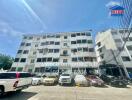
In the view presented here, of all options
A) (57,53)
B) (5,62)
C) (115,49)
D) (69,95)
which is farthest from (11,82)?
(5,62)

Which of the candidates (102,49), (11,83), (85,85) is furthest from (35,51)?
(11,83)

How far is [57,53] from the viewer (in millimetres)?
36844

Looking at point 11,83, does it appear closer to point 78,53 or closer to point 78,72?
point 78,72

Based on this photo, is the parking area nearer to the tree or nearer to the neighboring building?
the neighboring building

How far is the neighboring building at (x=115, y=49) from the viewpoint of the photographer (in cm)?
3309

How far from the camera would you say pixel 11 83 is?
1036cm

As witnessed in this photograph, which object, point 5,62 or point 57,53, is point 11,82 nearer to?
point 57,53

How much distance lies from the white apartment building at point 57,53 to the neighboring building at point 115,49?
4.46 m

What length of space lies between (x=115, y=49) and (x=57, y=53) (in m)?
16.3

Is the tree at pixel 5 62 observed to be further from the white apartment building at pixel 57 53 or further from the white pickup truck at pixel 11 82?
the white pickup truck at pixel 11 82

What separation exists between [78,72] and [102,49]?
37.7 feet

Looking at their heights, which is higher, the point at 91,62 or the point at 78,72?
the point at 91,62

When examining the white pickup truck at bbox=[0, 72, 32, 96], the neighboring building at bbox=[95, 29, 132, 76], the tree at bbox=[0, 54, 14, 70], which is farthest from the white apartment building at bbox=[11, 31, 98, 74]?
the white pickup truck at bbox=[0, 72, 32, 96]

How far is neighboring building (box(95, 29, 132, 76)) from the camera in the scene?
3309cm
